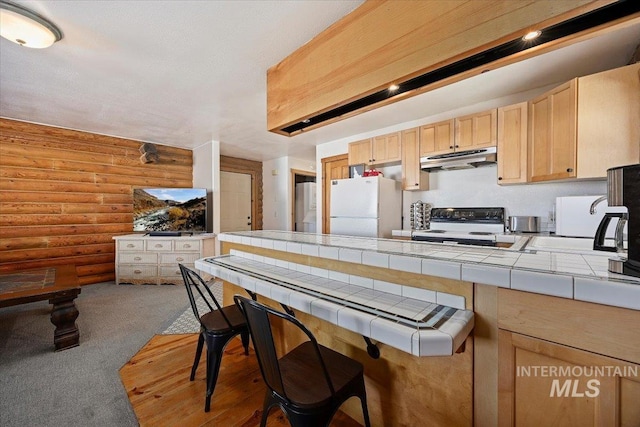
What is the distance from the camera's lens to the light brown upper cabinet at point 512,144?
2594 millimetres

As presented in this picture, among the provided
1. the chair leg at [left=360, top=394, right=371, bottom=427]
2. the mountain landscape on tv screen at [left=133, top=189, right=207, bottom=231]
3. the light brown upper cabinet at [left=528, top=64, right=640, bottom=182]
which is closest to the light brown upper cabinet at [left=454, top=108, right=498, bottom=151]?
the light brown upper cabinet at [left=528, top=64, right=640, bottom=182]

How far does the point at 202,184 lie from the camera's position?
476 cm

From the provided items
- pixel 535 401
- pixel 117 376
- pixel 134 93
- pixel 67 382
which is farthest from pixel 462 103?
pixel 67 382

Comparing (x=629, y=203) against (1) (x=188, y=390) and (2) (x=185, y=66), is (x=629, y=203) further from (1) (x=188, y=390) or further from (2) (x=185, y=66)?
(2) (x=185, y=66)

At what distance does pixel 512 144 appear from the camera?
2.66 metres

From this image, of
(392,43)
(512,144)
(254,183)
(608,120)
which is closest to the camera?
(392,43)

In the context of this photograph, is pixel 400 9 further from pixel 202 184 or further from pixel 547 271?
pixel 202 184

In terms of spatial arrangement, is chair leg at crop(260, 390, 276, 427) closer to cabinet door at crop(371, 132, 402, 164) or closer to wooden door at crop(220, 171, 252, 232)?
cabinet door at crop(371, 132, 402, 164)

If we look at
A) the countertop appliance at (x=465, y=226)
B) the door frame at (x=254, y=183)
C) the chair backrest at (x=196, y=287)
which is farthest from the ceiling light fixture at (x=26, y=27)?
the door frame at (x=254, y=183)

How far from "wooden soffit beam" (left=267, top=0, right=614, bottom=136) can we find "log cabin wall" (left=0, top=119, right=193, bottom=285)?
143 inches

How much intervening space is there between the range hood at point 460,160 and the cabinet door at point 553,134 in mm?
352

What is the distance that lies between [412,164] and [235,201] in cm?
377

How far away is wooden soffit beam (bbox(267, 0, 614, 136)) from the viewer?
103 centimetres

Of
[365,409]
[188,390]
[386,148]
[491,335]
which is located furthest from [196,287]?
[386,148]
